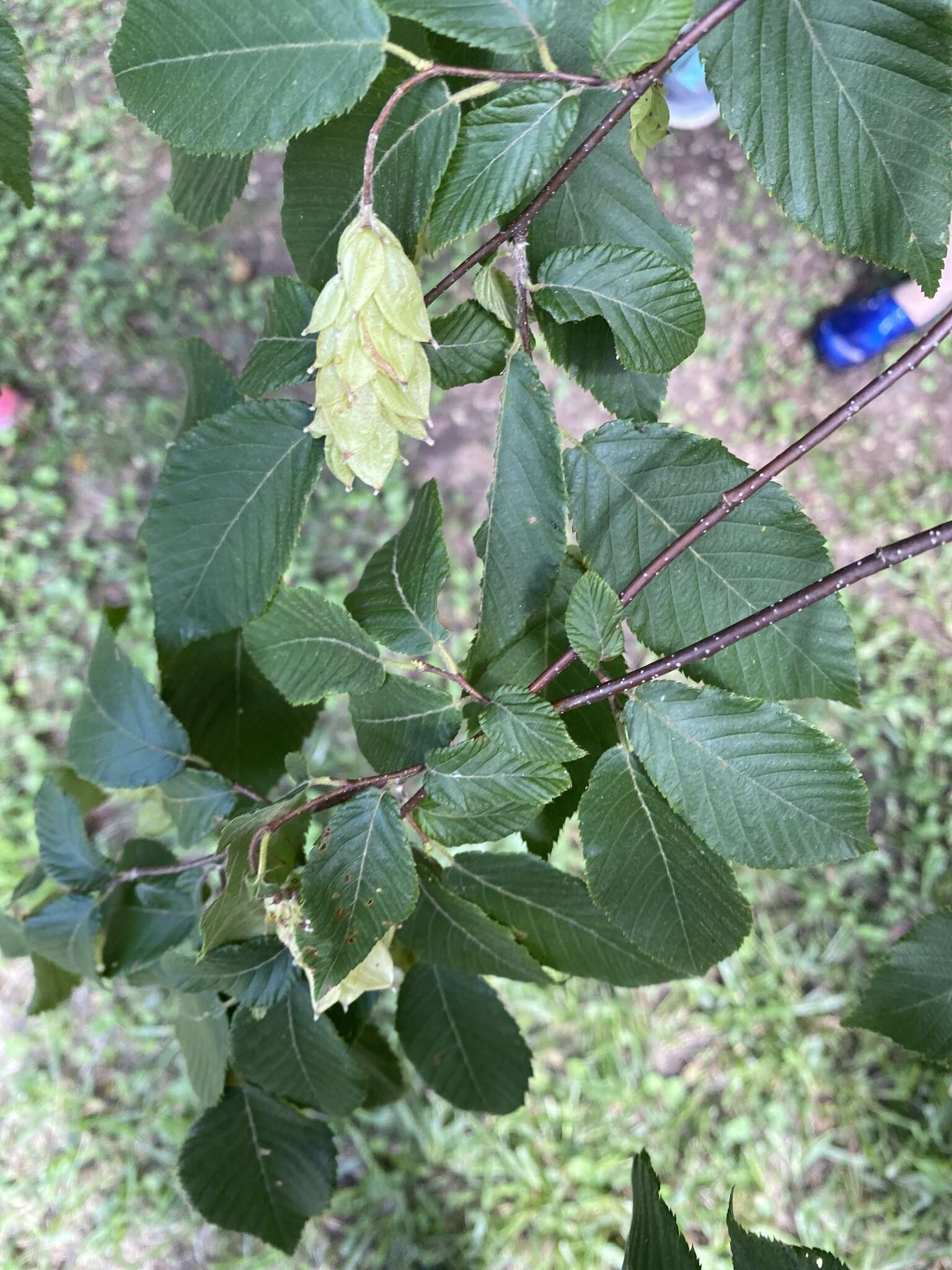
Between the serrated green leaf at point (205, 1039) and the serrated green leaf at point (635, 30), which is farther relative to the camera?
the serrated green leaf at point (205, 1039)

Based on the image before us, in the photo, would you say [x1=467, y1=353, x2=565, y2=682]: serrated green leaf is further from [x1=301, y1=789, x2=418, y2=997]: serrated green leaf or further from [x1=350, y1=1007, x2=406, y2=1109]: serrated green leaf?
[x1=350, y1=1007, x2=406, y2=1109]: serrated green leaf

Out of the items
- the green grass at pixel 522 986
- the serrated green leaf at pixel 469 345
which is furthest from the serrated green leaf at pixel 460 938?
the green grass at pixel 522 986

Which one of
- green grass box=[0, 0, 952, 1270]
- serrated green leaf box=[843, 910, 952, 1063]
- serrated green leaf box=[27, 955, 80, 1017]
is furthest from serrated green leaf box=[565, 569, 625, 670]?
green grass box=[0, 0, 952, 1270]

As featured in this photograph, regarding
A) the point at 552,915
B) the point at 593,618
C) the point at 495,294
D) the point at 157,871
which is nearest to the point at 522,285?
the point at 495,294

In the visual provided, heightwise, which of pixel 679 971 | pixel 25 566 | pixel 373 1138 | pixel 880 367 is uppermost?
pixel 880 367

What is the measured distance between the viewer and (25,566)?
1.71 meters

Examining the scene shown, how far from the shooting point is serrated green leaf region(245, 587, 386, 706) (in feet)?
1.98

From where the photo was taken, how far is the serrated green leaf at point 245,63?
0.47 metres

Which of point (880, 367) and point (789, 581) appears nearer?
point (789, 581)

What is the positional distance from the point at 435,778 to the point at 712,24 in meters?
0.46

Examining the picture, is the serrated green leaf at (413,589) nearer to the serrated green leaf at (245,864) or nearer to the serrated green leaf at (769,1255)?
the serrated green leaf at (245,864)

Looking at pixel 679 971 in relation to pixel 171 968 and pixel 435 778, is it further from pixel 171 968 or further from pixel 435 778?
pixel 171 968

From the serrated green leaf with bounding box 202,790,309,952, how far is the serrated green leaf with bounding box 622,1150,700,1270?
12.1 inches

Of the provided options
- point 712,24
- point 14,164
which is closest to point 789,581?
point 712,24
